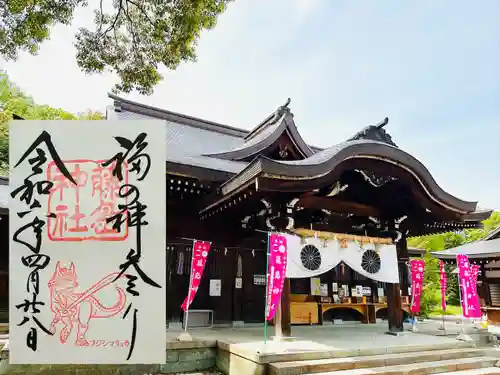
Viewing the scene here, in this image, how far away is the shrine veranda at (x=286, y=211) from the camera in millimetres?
7645

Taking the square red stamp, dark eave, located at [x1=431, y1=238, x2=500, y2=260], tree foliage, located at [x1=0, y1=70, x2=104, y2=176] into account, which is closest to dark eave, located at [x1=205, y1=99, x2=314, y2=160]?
tree foliage, located at [x1=0, y1=70, x2=104, y2=176]

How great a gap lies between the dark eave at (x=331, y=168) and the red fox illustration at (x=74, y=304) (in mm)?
4185

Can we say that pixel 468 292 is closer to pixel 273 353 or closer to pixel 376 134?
pixel 376 134

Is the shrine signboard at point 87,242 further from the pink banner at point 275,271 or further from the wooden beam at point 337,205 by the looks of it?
the wooden beam at point 337,205

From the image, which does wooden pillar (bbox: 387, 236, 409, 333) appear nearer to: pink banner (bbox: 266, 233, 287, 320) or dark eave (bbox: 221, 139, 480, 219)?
dark eave (bbox: 221, 139, 480, 219)

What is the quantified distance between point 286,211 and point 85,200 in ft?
17.6

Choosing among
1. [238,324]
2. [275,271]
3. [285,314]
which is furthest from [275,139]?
[285,314]

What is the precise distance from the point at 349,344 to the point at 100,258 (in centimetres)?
591

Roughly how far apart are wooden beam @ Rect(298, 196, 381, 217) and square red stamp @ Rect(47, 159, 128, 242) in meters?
5.65

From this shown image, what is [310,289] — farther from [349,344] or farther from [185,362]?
[185,362]

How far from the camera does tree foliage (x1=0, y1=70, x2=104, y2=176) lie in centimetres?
1842

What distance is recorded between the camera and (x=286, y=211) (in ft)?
25.6

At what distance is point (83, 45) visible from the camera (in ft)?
27.7

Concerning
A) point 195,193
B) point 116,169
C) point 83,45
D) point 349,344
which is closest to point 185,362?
point 349,344
